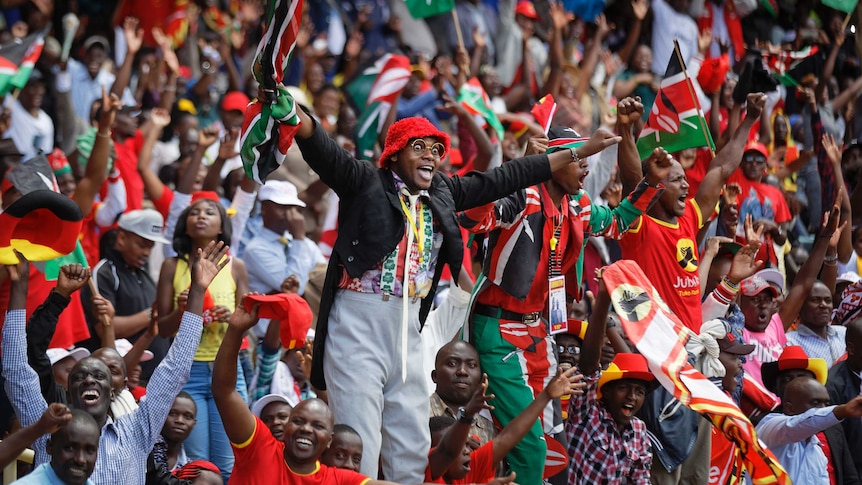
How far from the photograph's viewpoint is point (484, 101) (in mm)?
9828

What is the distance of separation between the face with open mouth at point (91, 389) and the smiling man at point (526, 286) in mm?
1827

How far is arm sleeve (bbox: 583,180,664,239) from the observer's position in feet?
21.3

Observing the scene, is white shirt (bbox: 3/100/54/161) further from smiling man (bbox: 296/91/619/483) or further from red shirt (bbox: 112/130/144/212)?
smiling man (bbox: 296/91/619/483)

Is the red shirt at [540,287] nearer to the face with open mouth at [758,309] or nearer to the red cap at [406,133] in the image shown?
the red cap at [406,133]

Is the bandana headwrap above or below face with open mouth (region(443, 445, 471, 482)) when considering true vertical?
above

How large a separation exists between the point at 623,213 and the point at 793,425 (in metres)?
1.68

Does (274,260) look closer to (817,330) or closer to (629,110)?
(629,110)

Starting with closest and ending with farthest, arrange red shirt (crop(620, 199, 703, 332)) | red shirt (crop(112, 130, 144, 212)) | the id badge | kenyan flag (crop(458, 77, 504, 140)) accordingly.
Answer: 1. the id badge
2. red shirt (crop(620, 199, 703, 332))
3. red shirt (crop(112, 130, 144, 212))
4. kenyan flag (crop(458, 77, 504, 140))

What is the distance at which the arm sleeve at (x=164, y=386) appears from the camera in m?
5.63

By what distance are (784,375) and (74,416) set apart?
14.6 ft

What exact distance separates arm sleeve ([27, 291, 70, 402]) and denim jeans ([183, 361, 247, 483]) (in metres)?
0.97

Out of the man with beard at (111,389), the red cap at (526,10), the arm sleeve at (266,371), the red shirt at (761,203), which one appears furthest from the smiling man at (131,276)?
the red cap at (526,10)

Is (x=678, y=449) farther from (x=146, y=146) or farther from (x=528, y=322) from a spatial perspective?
(x=146, y=146)

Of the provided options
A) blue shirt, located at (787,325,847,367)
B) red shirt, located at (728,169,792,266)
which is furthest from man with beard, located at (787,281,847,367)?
red shirt, located at (728,169,792,266)
